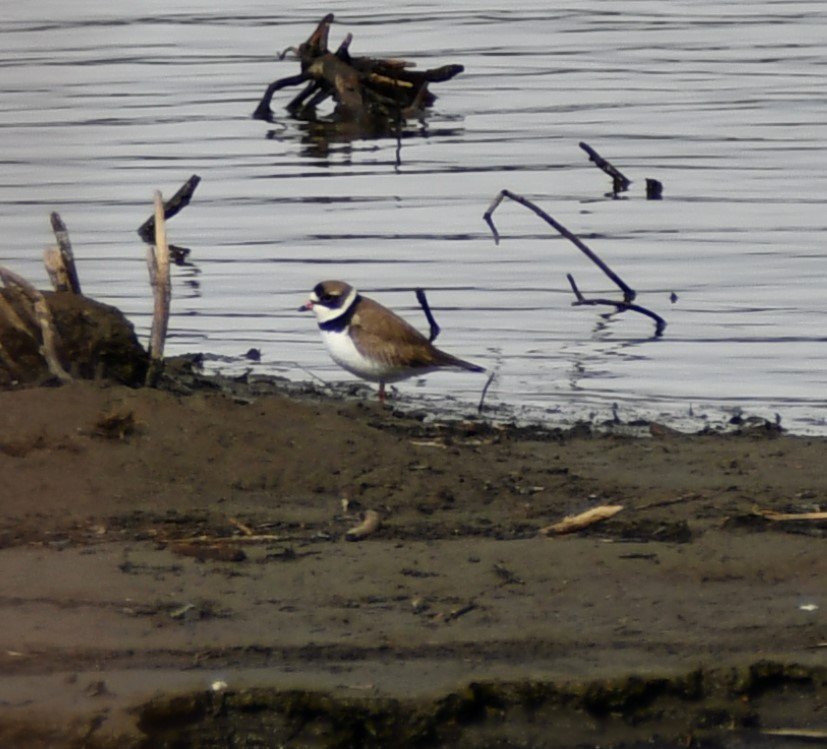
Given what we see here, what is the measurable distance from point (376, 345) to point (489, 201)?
6.13 meters

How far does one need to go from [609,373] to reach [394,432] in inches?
92.7

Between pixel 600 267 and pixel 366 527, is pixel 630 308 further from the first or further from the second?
pixel 366 527

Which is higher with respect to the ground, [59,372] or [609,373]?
[59,372]

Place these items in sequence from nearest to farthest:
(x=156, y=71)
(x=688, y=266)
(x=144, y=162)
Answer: (x=688, y=266), (x=144, y=162), (x=156, y=71)

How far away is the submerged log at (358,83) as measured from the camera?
59.5ft

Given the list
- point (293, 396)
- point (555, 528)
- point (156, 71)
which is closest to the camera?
point (555, 528)

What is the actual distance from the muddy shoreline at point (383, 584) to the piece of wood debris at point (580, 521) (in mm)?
34

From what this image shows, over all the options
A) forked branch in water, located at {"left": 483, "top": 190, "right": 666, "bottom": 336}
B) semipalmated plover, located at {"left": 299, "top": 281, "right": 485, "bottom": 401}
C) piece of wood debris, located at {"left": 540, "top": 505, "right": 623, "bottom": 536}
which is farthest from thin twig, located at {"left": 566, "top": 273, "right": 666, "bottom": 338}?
piece of wood debris, located at {"left": 540, "top": 505, "right": 623, "bottom": 536}

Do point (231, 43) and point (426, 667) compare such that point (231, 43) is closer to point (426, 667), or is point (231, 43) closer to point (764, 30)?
point (764, 30)

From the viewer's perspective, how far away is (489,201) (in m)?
14.5

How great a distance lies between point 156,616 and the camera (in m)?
5.43

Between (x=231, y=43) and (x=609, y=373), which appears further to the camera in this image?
(x=231, y=43)

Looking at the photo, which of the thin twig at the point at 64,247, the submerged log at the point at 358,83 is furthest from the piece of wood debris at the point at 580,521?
the submerged log at the point at 358,83

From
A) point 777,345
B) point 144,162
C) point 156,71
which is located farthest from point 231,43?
point 777,345
